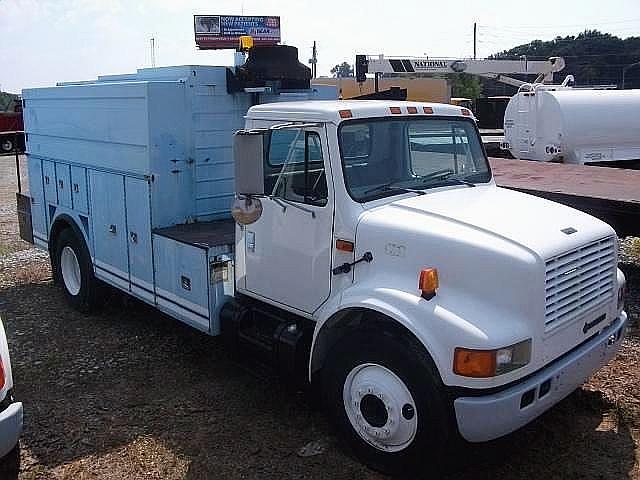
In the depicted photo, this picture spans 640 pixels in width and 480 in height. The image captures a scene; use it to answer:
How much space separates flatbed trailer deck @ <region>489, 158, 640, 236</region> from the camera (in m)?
6.43

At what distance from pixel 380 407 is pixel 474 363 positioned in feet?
2.42

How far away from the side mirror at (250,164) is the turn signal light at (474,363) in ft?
5.19

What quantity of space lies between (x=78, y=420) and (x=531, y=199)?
340cm

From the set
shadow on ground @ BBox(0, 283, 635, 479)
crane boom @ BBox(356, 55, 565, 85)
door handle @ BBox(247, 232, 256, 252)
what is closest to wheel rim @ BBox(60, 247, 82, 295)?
shadow on ground @ BBox(0, 283, 635, 479)

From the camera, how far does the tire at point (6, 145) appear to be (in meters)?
27.4

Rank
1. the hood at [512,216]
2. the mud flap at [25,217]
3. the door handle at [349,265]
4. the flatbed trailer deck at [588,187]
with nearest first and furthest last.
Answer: the hood at [512,216] < the door handle at [349,265] < the flatbed trailer deck at [588,187] < the mud flap at [25,217]

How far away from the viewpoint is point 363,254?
13.2 feet

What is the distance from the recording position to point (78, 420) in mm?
4738

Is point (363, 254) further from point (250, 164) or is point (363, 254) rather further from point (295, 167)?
point (250, 164)

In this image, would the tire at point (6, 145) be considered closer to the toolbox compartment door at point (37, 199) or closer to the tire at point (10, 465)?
the toolbox compartment door at point (37, 199)

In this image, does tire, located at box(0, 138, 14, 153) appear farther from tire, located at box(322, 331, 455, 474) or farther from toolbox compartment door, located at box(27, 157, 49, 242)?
tire, located at box(322, 331, 455, 474)

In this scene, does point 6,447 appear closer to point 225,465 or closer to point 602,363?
point 225,465

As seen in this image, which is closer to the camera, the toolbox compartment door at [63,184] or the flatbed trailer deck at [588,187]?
the flatbed trailer deck at [588,187]

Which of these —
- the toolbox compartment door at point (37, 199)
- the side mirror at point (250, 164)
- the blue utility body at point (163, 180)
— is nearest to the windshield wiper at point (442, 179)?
the side mirror at point (250, 164)
